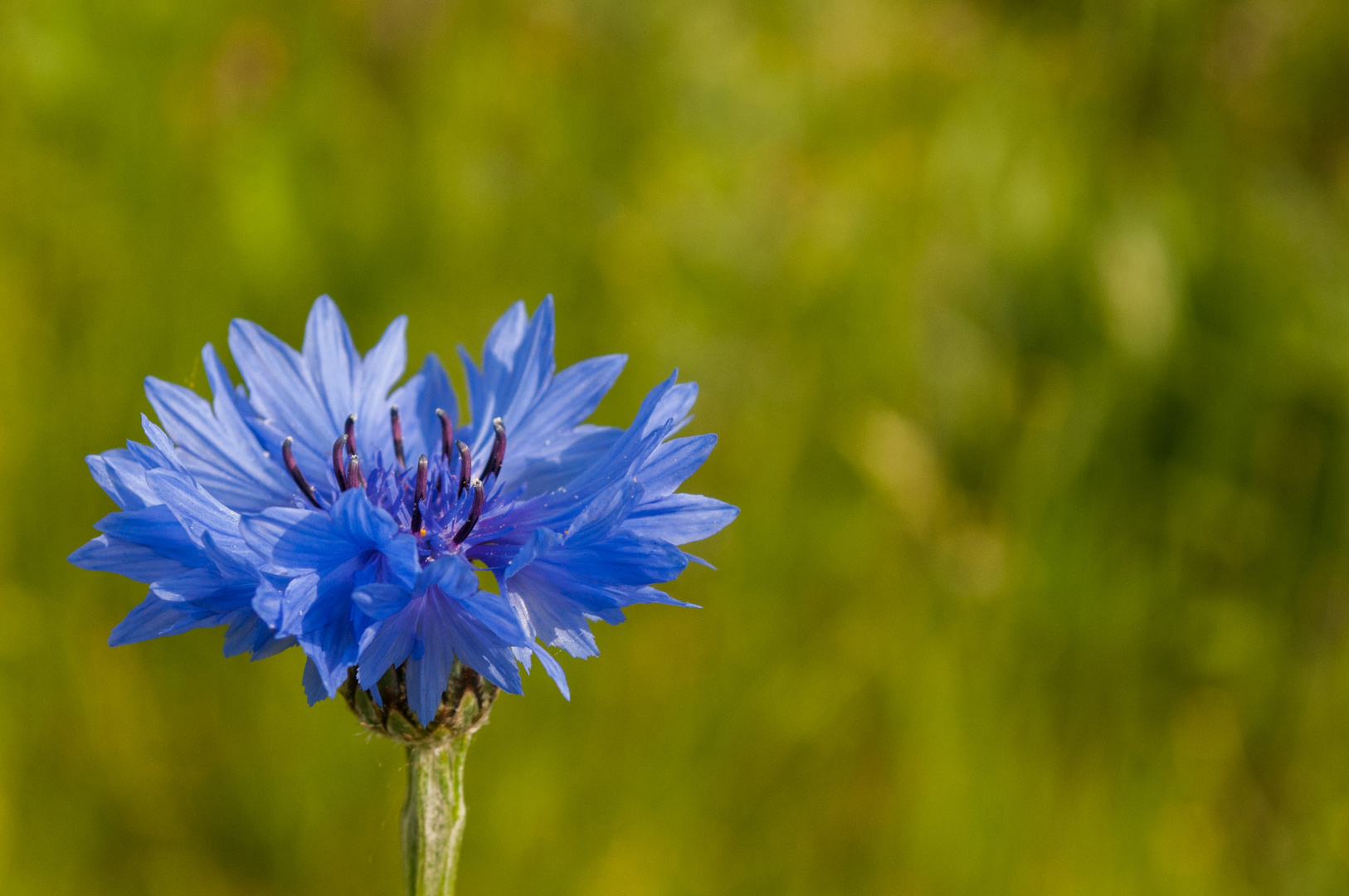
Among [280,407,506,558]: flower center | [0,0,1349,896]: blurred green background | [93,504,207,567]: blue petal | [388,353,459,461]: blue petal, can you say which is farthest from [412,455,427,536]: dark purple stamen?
[0,0,1349,896]: blurred green background

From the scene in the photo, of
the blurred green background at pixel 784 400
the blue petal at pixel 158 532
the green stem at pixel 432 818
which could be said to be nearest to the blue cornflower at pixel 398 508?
the blue petal at pixel 158 532

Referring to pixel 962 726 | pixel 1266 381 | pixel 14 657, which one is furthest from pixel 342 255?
pixel 1266 381

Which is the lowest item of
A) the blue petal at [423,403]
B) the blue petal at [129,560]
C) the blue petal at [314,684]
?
the blue petal at [314,684]

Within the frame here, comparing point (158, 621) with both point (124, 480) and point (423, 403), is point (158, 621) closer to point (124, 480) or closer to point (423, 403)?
point (124, 480)

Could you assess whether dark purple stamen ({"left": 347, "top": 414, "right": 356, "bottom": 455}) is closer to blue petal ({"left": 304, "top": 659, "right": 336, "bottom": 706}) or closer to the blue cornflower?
the blue cornflower

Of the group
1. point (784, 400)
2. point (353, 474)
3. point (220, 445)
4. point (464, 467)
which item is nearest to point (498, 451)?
point (464, 467)

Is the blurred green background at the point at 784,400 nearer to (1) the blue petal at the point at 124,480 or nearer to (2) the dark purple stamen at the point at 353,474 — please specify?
(2) the dark purple stamen at the point at 353,474
